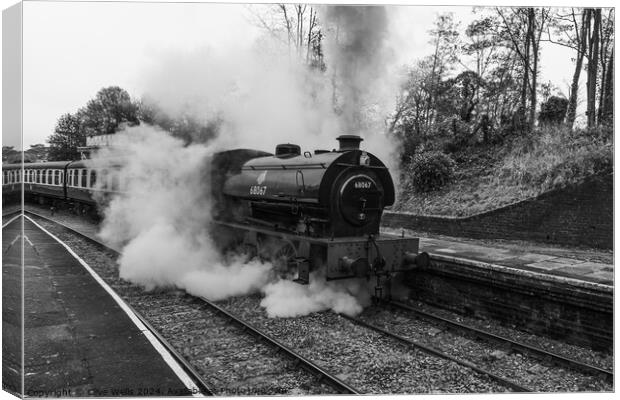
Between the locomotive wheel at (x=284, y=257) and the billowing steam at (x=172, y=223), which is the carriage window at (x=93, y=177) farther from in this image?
the locomotive wheel at (x=284, y=257)

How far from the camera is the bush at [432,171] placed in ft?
47.2

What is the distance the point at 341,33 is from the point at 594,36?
168 inches

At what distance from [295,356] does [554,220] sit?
683cm

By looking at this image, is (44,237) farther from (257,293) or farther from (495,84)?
(495,84)

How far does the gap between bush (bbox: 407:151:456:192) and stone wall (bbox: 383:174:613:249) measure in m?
2.25

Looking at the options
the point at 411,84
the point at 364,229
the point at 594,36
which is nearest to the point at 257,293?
the point at 364,229

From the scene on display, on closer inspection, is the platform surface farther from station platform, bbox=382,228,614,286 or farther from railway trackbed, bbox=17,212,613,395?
railway trackbed, bbox=17,212,613,395

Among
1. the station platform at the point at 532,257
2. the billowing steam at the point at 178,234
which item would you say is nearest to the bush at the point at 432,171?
the station platform at the point at 532,257

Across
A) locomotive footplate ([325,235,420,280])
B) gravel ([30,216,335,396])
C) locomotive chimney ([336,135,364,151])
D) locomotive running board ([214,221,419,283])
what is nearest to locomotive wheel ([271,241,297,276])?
locomotive running board ([214,221,419,283])

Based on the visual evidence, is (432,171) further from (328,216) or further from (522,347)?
(522,347)

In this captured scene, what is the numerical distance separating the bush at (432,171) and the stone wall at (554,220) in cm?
225

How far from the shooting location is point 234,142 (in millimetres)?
11805

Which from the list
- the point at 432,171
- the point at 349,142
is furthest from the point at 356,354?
the point at 432,171

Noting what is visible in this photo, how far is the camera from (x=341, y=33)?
29.9 feet
